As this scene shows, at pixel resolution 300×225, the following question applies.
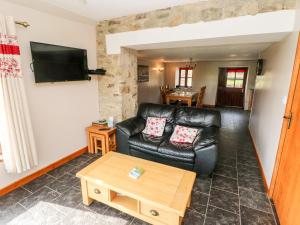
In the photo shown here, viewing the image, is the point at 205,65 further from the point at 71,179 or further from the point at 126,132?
the point at 71,179

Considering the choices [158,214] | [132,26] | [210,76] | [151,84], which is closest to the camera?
[158,214]

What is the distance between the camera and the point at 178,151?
234 cm

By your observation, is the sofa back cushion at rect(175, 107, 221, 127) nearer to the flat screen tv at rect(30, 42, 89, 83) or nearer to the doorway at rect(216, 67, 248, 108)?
the flat screen tv at rect(30, 42, 89, 83)

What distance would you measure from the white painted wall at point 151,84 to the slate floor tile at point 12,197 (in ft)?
15.6

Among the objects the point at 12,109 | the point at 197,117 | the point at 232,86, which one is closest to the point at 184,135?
the point at 197,117

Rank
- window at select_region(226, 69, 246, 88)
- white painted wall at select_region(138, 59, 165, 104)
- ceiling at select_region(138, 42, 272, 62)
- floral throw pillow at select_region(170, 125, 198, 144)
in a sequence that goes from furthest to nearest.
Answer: window at select_region(226, 69, 246, 88)
white painted wall at select_region(138, 59, 165, 104)
ceiling at select_region(138, 42, 272, 62)
floral throw pillow at select_region(170, 125, 198, 144)

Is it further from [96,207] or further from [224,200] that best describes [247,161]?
[96,207]

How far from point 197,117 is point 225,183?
3.51 ft

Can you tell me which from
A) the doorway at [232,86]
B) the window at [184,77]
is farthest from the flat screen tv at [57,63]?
the doorway at [232,86]

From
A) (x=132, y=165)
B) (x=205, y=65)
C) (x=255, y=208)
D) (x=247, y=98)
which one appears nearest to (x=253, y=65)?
(x=247, y=98)

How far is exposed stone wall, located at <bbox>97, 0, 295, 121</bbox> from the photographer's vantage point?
1.93 meters

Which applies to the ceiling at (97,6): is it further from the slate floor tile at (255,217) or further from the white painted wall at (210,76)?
the white painted wall at (210,76)

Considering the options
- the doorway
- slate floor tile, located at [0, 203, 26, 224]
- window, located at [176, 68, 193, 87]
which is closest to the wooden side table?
slate floor tile, located at [0, 203, 26, 224]

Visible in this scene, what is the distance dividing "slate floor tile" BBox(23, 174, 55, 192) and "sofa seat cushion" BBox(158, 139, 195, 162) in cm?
161
